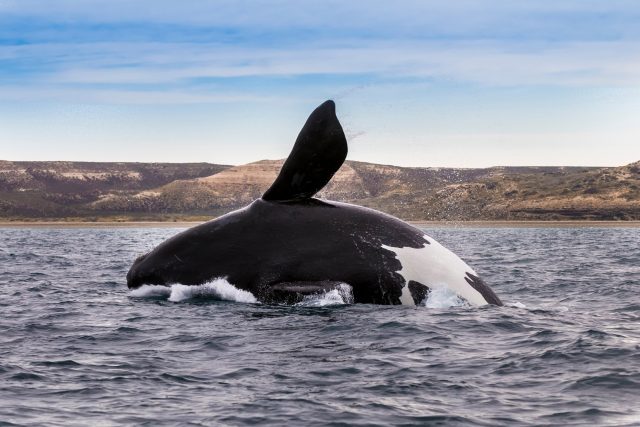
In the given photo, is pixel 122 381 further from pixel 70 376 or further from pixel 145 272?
pixel 145 272

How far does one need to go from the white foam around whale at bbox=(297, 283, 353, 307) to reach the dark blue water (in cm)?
12

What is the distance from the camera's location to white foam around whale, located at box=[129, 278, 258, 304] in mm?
14812

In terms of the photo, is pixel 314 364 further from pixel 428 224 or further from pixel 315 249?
pixel 428 224

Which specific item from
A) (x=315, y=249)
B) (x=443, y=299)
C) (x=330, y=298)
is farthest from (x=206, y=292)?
(x=443, y=299)

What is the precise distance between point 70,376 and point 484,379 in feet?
16.5

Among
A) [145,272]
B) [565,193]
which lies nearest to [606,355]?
[145,272]

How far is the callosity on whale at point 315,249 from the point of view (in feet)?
45.6

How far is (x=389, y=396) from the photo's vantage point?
9.59 m

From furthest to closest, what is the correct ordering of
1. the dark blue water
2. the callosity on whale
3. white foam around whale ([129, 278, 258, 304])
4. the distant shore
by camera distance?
1. the distant shore
2. white foam around whale ([129, 278, 258, 304])
3. the callosity on whale
4. the dark blue water

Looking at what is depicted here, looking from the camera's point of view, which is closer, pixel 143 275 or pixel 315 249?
pixel 315 249

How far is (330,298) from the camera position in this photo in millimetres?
13648

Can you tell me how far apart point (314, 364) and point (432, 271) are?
13.2ft

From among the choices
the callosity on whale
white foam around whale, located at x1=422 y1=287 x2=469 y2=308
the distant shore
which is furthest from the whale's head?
the distant shore

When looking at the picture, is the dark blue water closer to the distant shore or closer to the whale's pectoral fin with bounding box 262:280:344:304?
the whale's pectoral fin with bounding box 262:280:344:304
